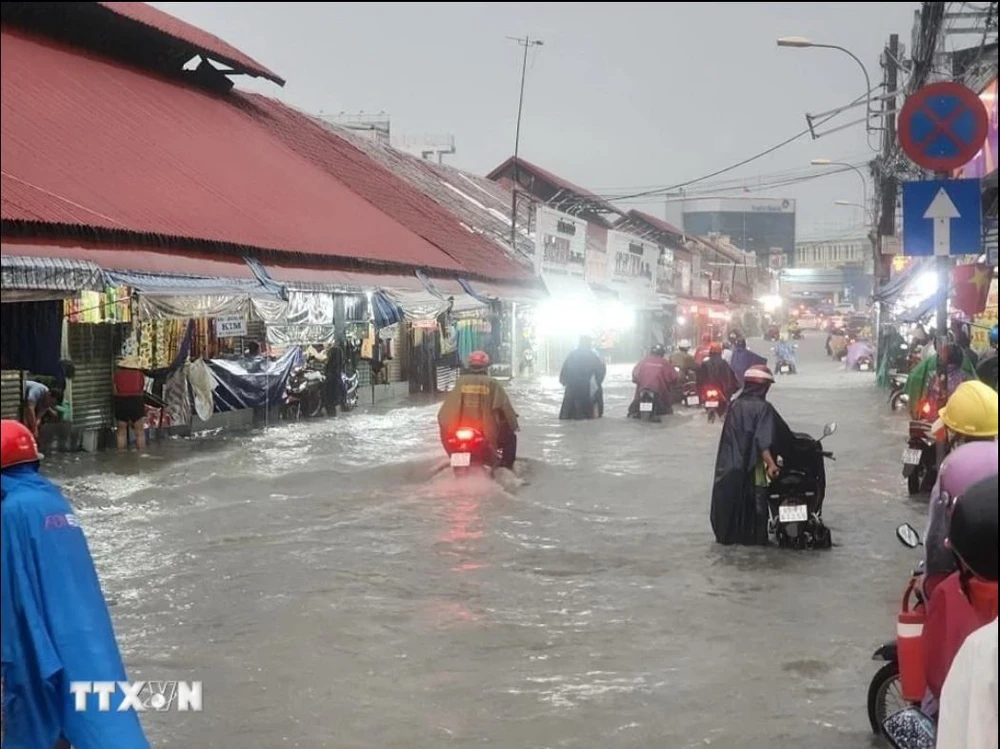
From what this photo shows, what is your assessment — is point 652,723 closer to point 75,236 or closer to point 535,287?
point 75,236

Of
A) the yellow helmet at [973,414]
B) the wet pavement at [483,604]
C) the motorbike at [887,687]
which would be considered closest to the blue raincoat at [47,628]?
the wet pavement at [483,604]

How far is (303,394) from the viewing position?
69.7 feet

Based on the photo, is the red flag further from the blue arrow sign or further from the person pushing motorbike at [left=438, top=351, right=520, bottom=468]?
the blue arrow sign

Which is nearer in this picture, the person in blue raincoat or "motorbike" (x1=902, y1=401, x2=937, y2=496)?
the person in blue raincoat

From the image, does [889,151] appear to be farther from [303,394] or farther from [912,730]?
[912,730]

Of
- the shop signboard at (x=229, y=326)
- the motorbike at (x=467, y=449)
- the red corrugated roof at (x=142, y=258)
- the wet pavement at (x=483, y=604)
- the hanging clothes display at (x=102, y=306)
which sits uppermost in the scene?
the red corrugated roof at (x=142, y=258)

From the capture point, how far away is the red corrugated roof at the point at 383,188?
24.9m

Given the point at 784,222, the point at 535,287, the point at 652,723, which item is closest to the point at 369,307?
the point at 535,287

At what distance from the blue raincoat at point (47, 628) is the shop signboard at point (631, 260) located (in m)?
30.3

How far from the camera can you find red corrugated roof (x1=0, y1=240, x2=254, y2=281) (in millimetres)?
11508

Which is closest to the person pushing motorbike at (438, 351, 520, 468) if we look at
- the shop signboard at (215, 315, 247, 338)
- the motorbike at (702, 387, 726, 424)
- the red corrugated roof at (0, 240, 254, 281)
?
the red corrugated roof at (0, 240, 254, 281)

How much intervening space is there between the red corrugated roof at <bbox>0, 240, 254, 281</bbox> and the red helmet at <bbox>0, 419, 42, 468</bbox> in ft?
25.5

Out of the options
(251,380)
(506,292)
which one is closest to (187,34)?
(251,380)

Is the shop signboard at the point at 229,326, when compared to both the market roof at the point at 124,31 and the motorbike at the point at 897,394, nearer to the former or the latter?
the market roof at the point at 124,31
